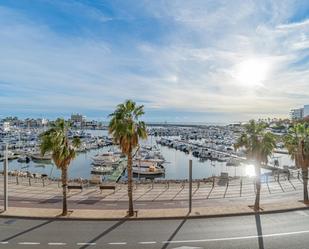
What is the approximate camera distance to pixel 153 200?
30.3 metres

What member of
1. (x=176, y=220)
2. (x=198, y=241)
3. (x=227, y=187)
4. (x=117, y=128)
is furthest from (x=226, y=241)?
(x=227, y=187)

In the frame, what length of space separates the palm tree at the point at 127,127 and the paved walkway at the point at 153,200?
12.9 ft

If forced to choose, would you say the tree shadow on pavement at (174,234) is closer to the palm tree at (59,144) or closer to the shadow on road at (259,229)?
the shadow on road at (259,229)

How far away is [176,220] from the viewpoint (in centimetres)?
2238

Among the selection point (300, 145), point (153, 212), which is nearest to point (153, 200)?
point (153, 212)

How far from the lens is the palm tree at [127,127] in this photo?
23.0 meters

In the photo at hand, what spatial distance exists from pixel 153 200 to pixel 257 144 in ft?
37.2

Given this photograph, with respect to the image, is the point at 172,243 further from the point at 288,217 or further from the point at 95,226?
the point at 288,217

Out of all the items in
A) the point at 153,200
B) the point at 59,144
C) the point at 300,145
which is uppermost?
the point at 59,144

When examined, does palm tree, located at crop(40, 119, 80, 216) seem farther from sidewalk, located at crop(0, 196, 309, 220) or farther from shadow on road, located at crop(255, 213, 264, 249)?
shadow on road, located at crop(255, 213, 264, 249)

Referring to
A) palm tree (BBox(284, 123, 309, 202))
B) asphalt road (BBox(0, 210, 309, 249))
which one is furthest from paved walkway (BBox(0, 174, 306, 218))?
palm tree (BBox(284, 123, 309, 202))

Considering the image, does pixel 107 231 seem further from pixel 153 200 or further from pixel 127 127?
pixel 153 200

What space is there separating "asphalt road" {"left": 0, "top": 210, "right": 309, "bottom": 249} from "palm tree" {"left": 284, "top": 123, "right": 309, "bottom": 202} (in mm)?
5018

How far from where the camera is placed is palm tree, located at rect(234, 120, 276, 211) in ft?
82.1
